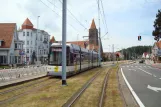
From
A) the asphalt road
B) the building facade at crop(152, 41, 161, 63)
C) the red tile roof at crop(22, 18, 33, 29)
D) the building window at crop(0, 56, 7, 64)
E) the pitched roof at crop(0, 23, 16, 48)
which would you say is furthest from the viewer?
the building facade at crop(152, 41, 161, 63)

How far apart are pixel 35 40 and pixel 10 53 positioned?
Result: 2936 cm

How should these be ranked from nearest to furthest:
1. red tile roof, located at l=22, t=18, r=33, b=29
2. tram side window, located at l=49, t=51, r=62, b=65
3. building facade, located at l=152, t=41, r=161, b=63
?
tram side window, located at l=49, t=51, r=62, b=65 → red tile roof, located at l=22, t=18, r=33, b=29 → building facade, located at l=152, t=41, r=161, b=63

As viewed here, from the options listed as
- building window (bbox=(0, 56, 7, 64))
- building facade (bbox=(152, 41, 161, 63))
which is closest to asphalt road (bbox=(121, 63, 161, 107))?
building window (bbox=(0, 56, 7, 64))

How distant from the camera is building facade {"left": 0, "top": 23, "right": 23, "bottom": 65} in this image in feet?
209

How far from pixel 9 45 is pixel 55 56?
41.7m

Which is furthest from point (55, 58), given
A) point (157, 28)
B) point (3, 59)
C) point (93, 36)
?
point (93, 36)

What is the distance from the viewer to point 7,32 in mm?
66000

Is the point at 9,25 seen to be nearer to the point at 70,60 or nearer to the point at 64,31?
the point at 70,60

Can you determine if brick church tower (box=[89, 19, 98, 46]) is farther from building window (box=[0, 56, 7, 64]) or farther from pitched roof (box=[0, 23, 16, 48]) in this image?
building window (box=[0, 56, 7, 64])

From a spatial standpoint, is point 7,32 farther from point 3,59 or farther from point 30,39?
point 30,39

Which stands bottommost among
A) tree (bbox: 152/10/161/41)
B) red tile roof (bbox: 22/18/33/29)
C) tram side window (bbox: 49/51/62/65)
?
tram side window (bbox: 49/51/62/65)

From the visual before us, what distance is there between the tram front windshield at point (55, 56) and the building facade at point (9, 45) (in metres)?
40.4

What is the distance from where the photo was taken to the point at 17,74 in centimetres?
2444

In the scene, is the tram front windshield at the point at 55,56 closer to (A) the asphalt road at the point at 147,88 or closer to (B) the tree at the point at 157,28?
(A) the asphalt road at the point at 147,88
